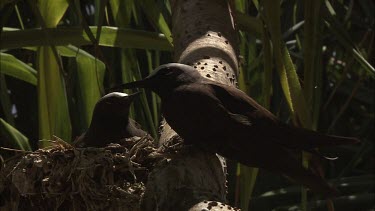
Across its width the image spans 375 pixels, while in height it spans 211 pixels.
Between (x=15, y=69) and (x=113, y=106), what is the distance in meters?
0.44

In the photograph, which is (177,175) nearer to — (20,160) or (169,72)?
(169,72)

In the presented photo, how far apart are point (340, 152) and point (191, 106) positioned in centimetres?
224

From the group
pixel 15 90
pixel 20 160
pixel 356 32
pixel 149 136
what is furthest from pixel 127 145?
pixel 356 32

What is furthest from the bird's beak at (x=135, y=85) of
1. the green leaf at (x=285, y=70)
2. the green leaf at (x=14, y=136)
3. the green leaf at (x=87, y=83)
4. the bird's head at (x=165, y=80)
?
the green leaf at (x=14, y=136)

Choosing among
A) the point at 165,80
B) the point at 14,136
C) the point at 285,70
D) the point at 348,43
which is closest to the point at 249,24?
the point at 165,80

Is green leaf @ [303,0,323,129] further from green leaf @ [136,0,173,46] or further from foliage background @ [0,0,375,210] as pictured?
green leaf @ [136,0,173,46]

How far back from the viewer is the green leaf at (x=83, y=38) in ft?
10.8

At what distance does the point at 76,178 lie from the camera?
3062 mm

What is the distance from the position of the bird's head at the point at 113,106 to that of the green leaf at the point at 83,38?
56cm

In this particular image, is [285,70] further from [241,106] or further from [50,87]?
[50,87]

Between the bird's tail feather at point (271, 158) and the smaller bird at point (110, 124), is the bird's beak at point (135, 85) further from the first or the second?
the smaller bird at point (110, 124)

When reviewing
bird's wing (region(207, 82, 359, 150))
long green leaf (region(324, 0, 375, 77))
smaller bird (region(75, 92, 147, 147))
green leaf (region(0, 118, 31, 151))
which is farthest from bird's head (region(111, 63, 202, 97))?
green leaf (region(0, 118, 31, 151))

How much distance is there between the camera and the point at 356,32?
556cm

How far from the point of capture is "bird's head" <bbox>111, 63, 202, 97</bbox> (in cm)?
295
